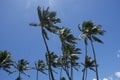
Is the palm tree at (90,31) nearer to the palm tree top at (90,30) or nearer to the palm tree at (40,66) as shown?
the palm tree top at (90,30)

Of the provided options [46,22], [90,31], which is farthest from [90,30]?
[46,22]

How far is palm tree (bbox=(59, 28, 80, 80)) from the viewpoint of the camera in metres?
51.8

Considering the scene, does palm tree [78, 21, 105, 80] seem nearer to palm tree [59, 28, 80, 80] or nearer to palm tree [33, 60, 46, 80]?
palm tree [59, 28, 80, 80]

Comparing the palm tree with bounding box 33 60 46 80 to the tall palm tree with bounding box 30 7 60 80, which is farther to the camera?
the palm tree with bounding box 33 60 46 80

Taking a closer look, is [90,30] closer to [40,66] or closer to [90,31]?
[90,31]

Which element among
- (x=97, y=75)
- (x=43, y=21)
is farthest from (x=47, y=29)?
(x=97, y=75)

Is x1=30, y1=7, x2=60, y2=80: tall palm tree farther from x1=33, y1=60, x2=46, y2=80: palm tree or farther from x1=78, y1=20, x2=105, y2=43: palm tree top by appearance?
x1=33, y1=60, x2=46, y2=80: palm tree

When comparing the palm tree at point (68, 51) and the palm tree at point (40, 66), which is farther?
the palm tree at point (40, 66)

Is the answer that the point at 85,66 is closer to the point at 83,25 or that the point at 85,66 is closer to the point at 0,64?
the point at 83,25

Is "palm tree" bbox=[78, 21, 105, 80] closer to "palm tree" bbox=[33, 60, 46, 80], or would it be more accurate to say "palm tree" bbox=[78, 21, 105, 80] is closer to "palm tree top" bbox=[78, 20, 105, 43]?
"palm tree top" bbox=[78, 20, 105, 43]

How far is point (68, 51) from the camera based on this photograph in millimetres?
54125

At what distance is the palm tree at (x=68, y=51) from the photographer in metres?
51.8

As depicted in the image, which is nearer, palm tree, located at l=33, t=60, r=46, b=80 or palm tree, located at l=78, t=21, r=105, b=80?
palm tree, located at l=78, t=21, r=105, b=80

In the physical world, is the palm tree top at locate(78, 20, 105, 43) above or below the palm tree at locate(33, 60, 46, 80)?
above
